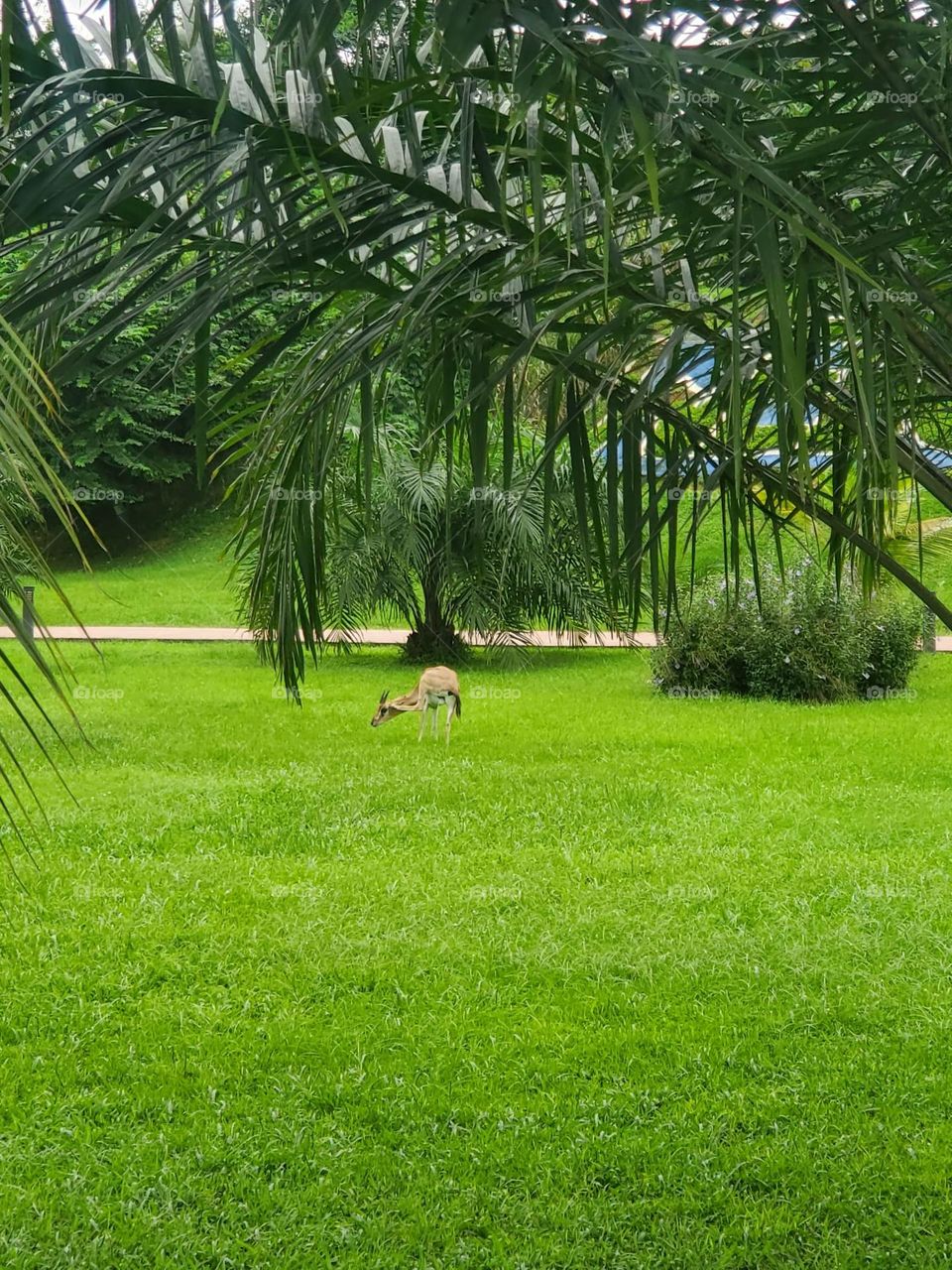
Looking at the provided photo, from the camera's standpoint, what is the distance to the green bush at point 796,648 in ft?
30.9

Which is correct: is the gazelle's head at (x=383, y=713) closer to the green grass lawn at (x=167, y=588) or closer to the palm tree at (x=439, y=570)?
the palm tree at (x=439, y=570)

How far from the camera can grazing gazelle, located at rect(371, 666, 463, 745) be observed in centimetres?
767

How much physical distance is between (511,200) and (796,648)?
7.98m

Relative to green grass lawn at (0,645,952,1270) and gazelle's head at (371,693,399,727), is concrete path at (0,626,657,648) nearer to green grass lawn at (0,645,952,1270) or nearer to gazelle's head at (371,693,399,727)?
gazelle's head at (371,693,399,727)

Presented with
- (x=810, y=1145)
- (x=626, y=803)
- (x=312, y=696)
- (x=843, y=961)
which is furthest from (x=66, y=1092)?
(x=312, y=696)

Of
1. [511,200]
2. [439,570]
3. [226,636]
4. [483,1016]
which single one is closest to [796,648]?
[439,570]

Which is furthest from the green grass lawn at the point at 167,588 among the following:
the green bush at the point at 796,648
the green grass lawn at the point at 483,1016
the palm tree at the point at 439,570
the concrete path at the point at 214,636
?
the green grass lawn at the point at 483,1016

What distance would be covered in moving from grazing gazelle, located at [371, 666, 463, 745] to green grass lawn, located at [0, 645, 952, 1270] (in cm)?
51

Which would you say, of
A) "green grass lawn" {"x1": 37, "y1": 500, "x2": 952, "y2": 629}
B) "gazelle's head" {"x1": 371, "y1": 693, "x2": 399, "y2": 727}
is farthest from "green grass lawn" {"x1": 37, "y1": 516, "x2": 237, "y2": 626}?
"gazelle's head" {"x1": 371, "y1": 693, "x2": 399, "y2": 727}

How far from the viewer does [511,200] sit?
5.81 ft

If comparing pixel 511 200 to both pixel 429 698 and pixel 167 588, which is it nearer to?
pixel 429 698

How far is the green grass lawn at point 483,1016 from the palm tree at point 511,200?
1.49 metres

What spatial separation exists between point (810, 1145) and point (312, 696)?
6867 mm

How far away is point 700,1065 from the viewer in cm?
351
